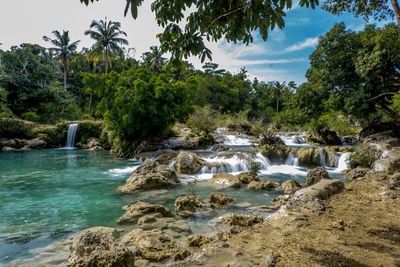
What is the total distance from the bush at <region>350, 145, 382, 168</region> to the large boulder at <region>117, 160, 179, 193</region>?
8262mm

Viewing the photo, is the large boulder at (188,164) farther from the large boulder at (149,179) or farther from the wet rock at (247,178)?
the wet rock at (247,178)

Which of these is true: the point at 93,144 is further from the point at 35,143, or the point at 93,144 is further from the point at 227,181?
the point at 227,181

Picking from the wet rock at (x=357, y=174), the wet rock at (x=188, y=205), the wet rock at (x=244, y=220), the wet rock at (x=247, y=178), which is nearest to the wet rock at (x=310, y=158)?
the wet rock at (x=357, y=174)

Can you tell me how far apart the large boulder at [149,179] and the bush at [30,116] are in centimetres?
2413

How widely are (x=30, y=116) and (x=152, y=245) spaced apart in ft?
96.0

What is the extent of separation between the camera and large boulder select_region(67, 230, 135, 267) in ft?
9.31

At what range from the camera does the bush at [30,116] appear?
84.6ft

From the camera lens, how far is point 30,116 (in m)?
25.9

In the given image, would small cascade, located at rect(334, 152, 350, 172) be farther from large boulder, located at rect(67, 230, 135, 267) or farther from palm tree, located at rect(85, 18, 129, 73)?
palm tree, located at rect(85, 18, 129, 73)

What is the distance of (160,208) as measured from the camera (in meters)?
5.59

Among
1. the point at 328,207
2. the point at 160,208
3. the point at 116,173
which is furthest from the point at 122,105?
the point at 328,207

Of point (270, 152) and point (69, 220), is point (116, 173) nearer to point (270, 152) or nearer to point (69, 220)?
point (69, 220)

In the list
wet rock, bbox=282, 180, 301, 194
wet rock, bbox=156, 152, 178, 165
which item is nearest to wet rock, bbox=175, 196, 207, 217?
wet rock, bbox=282, 180, 301, 194

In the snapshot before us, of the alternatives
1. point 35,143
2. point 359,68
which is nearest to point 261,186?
point 359,68
